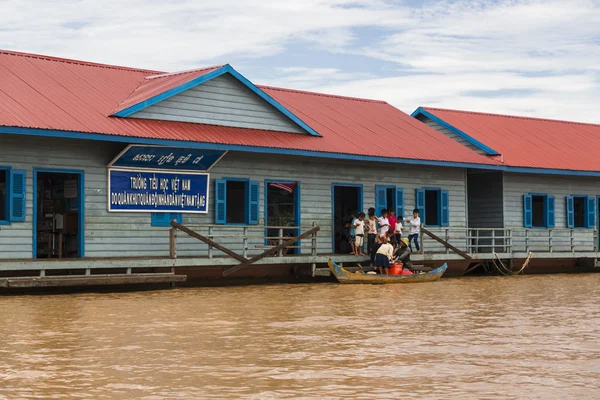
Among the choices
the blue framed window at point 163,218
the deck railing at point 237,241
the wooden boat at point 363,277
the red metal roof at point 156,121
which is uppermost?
the red metal roof at point 156,121

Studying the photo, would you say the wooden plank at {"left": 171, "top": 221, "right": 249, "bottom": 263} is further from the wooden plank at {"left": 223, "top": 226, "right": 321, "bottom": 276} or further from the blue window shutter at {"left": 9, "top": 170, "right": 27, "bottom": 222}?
the blue window shutter at {"left": 9, "top": 170, "right": 27, "bottom": 222}

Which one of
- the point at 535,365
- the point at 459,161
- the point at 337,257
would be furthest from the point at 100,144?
the point at 535,365

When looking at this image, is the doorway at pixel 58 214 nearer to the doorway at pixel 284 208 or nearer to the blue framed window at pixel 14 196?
the blue framed window at pixel 14 196

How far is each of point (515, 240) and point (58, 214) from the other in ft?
51.0

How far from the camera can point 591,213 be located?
105 feet

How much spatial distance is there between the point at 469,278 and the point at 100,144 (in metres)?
11.6

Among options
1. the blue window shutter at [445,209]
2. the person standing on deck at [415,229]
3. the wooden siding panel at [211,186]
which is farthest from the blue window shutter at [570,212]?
the person standing on deck at [415,229]

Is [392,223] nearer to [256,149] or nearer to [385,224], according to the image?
[385,224]

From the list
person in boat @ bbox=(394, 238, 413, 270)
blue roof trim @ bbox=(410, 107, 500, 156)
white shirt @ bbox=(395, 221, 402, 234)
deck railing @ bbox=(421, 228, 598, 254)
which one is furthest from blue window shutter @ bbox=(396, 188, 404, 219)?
blue roof trim @ bbox=(410, 107, 500, 156)

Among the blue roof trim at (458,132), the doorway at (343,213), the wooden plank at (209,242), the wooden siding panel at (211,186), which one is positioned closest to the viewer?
the wooden siding panel at (211,186)

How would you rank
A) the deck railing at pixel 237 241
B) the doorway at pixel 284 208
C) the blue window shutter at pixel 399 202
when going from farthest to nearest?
the blue window shutter at pixel 399 202 → the doorway at pixel 284 208 → the deck railing at pixel 237 241

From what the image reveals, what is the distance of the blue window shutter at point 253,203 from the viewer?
2378 cm

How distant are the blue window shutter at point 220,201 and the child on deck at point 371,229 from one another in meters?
4.01

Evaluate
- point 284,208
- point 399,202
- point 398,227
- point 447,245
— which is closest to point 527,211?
point 447,245
